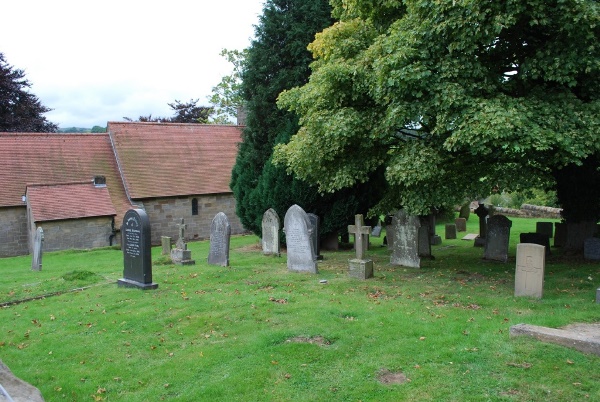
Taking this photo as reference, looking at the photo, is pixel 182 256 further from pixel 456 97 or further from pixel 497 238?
pixel 456 97

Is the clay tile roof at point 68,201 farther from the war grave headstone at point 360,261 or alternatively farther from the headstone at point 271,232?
the war grave headstone at point 360,261

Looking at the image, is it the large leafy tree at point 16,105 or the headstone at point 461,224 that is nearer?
the headstone at point 461,224

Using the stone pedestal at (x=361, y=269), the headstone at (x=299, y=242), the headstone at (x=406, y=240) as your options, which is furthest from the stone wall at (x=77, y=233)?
the stone pedestal at (x=361, y=269)

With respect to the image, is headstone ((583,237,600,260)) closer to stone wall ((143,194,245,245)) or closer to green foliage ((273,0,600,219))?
green foliage ((273,0,600,219))

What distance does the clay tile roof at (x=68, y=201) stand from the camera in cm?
2542

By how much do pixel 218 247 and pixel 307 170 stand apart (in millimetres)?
3364

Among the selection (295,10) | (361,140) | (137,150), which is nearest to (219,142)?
(137,150)

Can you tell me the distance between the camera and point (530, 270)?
9.62 m

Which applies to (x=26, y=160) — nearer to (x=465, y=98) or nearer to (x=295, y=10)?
(x=295, y=10)

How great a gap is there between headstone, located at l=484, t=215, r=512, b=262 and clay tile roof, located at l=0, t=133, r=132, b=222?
19.7 meters

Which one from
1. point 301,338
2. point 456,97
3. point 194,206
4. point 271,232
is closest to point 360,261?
point 456,97

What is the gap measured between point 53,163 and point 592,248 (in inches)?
1046

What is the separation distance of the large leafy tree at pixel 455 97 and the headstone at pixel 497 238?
6.52 ft

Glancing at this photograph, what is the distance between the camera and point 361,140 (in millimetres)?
12445
